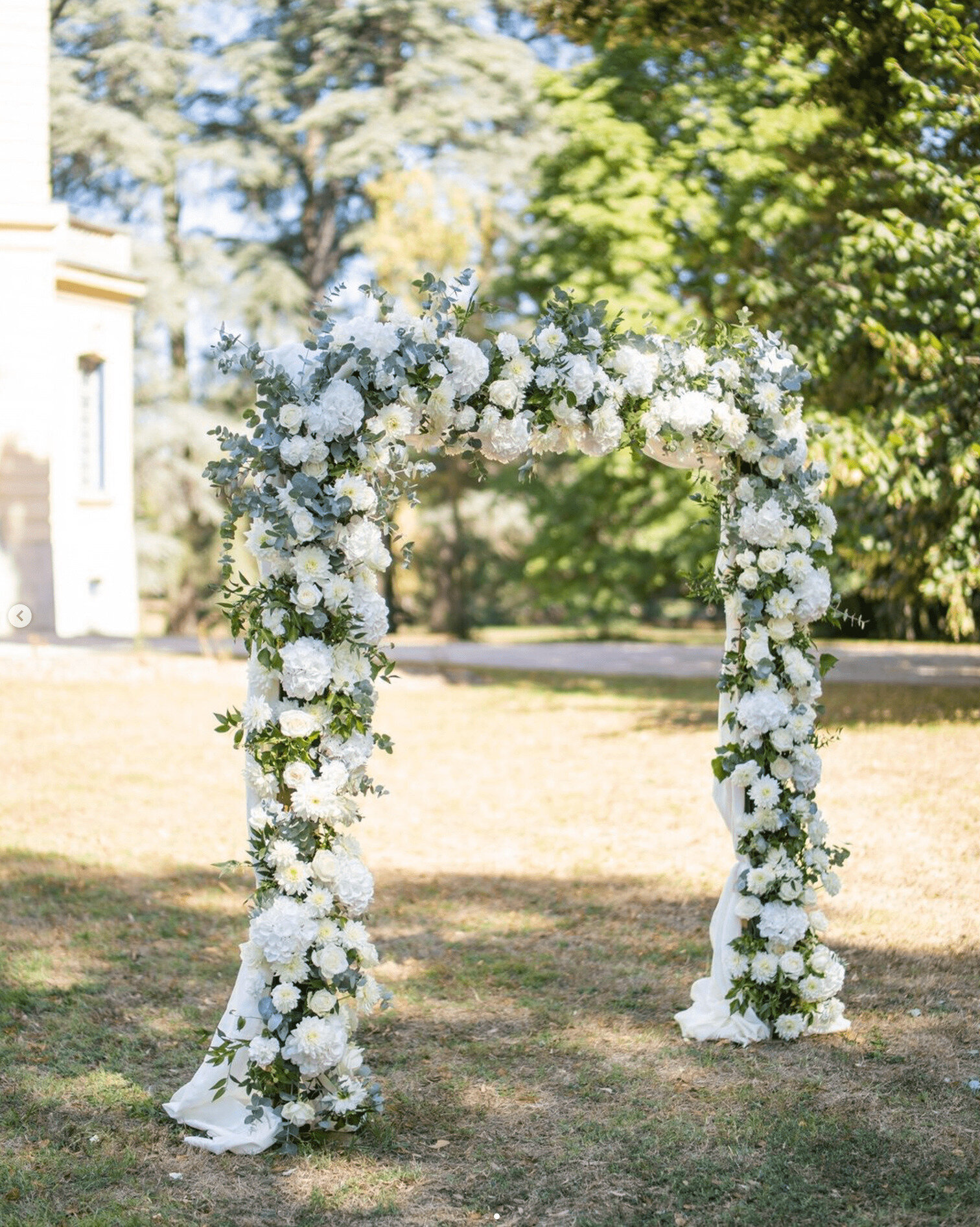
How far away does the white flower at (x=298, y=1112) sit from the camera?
374 centimetres

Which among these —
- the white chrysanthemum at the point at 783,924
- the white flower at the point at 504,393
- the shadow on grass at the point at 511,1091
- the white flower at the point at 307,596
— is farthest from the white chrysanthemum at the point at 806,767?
the white flower at the point at 307,596

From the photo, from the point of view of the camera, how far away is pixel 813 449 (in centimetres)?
971

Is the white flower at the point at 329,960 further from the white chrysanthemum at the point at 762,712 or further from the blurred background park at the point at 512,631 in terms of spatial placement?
the white chrysanthemum at the point at 762,712

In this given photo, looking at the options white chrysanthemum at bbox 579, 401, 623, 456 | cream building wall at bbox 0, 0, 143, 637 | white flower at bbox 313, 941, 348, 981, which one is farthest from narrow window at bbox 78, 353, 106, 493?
white flower at bbox 313, 941, 348, 981

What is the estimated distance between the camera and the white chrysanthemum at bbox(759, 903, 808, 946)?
4.56m

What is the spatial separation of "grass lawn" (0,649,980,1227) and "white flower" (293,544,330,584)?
67.8 inches

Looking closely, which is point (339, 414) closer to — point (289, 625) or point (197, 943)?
point (289, 625)

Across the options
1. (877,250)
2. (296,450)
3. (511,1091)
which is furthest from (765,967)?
(877,250)

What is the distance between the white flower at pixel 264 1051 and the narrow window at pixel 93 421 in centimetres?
1625

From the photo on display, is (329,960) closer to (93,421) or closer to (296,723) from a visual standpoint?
(296,723)

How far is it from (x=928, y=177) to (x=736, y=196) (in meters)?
6.08

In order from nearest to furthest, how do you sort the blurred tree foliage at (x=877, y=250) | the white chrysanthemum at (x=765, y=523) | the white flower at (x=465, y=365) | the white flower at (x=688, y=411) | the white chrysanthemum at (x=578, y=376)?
the white flower at (x=465, y=365)
the white chrysanthemum at (x=578, y=376)
the white flower at (x=688, y=411)
the white chrysanthemum at (x=765, y=523)
the blurred tree foliage at (x=877, y=250)

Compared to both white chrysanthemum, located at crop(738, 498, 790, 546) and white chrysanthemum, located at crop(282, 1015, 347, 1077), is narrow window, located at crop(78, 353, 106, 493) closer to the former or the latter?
white chrysanthemum, located at crop(738, 498, 790, 546)

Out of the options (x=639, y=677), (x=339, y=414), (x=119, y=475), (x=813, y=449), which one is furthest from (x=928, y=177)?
(x=119, y=475)
